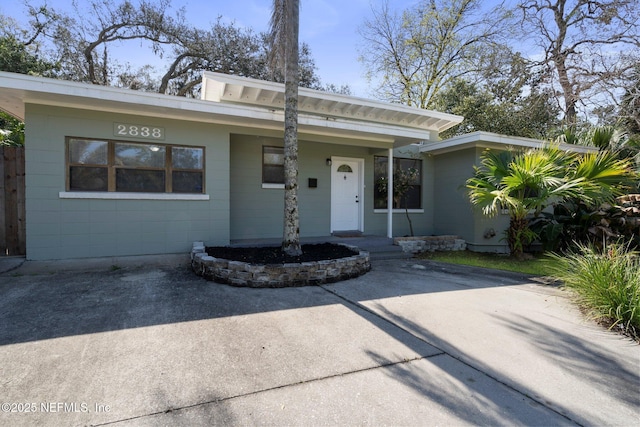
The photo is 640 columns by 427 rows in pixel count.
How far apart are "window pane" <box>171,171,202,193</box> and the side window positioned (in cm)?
188

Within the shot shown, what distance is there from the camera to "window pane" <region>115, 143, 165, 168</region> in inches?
241

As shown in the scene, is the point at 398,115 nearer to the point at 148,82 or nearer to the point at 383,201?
the point at 383,201

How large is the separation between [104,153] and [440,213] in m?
9.17

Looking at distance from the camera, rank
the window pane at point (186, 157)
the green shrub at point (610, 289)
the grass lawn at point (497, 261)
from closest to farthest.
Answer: the green shrub at point (610, 289), the window pane at point (186, 157), the grass lawn at point (497, 261)

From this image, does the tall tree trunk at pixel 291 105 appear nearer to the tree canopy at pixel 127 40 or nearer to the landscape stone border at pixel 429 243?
the landscape stone border at pixel 429 243

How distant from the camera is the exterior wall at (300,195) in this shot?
25.9 feet

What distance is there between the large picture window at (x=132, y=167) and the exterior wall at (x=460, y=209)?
23.5 feet

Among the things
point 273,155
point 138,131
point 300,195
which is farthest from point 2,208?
point 300,195

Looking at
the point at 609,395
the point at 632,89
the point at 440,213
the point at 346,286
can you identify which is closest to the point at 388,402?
the point at 609,395

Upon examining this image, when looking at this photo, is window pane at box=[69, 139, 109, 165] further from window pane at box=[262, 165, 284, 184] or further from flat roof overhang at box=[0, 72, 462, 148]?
window pane at box=[262, 165, 284, 184]

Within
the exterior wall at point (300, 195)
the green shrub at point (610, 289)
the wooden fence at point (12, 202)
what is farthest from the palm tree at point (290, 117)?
the wooden fence at point (12, 202)

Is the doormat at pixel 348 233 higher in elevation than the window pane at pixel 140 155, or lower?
lower

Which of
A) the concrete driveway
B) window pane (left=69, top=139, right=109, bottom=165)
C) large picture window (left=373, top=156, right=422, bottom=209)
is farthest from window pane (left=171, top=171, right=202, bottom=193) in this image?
large picture window (left=373, top=156, right=422, bottom=209)

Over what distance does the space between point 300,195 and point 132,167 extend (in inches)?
157
